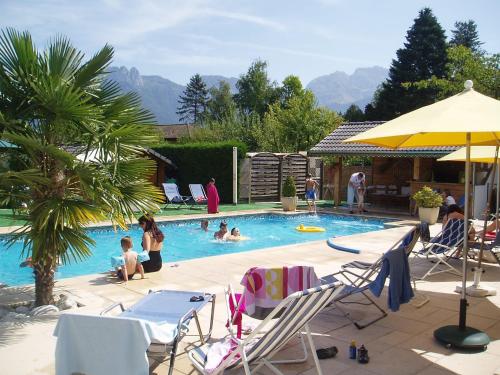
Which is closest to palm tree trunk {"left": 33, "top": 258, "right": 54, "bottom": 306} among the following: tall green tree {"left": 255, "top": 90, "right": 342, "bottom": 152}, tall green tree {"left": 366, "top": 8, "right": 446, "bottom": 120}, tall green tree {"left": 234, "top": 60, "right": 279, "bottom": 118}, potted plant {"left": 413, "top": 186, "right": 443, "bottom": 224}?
potted plant {"left": 413, "top": 186, "right": 443, "bottom": 224}

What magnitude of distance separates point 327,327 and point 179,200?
14.4 meters

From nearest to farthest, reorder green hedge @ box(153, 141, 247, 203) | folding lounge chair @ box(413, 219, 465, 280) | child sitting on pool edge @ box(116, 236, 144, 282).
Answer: child sitting on pool edge @ box(116, 236, 144, 282)
folding lounge chair @ box(413, 219, 465, 280)
green hedge @ box(153, 141, 247, 203)

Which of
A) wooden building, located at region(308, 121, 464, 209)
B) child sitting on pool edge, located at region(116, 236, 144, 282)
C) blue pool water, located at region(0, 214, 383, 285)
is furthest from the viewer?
wooden building, located at region(308, 121, 464, 209)

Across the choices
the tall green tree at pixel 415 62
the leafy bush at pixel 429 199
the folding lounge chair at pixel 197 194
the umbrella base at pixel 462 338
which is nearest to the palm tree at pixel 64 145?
the umbrella base at pixel 462 338


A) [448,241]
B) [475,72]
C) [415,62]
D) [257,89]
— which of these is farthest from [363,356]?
[257,89]

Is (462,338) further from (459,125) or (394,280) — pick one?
(459,125)

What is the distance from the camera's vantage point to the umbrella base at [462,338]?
14.7 feet

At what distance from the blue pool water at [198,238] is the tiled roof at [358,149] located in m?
2.60

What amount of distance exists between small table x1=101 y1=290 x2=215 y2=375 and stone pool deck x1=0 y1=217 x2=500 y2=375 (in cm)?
45

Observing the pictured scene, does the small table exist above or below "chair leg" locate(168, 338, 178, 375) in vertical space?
above

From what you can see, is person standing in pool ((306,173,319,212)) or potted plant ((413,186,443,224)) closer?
potted plant ((413,186,443,224))

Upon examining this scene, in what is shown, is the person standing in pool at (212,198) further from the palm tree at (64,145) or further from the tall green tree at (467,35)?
the tall green tree at (467,35)

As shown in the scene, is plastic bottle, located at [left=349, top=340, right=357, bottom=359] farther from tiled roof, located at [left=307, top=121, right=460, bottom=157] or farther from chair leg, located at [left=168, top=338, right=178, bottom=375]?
tiled roof, located at [left=307, top=121, right=460, bottom=157]

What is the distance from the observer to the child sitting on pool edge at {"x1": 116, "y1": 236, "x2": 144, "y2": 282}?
A: 23.9 feet
